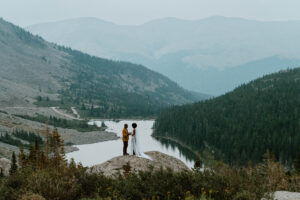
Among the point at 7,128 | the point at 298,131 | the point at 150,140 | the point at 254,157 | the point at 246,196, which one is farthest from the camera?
the point at 150,140

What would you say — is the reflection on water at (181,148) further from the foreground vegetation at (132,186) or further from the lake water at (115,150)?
the foreground vegetation at (132,186)

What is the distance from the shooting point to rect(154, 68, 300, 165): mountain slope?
117 metres

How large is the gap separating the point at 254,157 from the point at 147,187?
108220 mm

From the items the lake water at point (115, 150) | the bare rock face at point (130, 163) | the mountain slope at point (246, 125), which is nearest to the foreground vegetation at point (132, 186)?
the bare rock face at point (130, 163)

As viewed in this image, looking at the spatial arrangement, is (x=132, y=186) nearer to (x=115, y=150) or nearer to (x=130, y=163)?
(x=130, y=163)

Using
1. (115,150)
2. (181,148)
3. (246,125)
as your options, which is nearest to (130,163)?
(115,150)

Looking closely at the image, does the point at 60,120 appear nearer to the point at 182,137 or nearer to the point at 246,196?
the point at 182,137

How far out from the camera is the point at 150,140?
546 ft

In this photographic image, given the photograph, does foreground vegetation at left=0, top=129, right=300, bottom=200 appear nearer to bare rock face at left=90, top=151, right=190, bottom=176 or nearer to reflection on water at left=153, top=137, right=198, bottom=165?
bare rock face at left=90, top=151, right=190, bottom=176

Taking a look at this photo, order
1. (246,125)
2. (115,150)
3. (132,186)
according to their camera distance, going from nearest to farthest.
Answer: (132,186) → (115,150) → (246,125)

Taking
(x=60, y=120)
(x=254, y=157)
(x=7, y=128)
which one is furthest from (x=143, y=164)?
(x=60, y=120)

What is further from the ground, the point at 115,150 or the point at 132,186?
the point at 132,186

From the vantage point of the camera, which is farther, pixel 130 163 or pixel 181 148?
pixel 181 148

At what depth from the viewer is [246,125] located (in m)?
147
